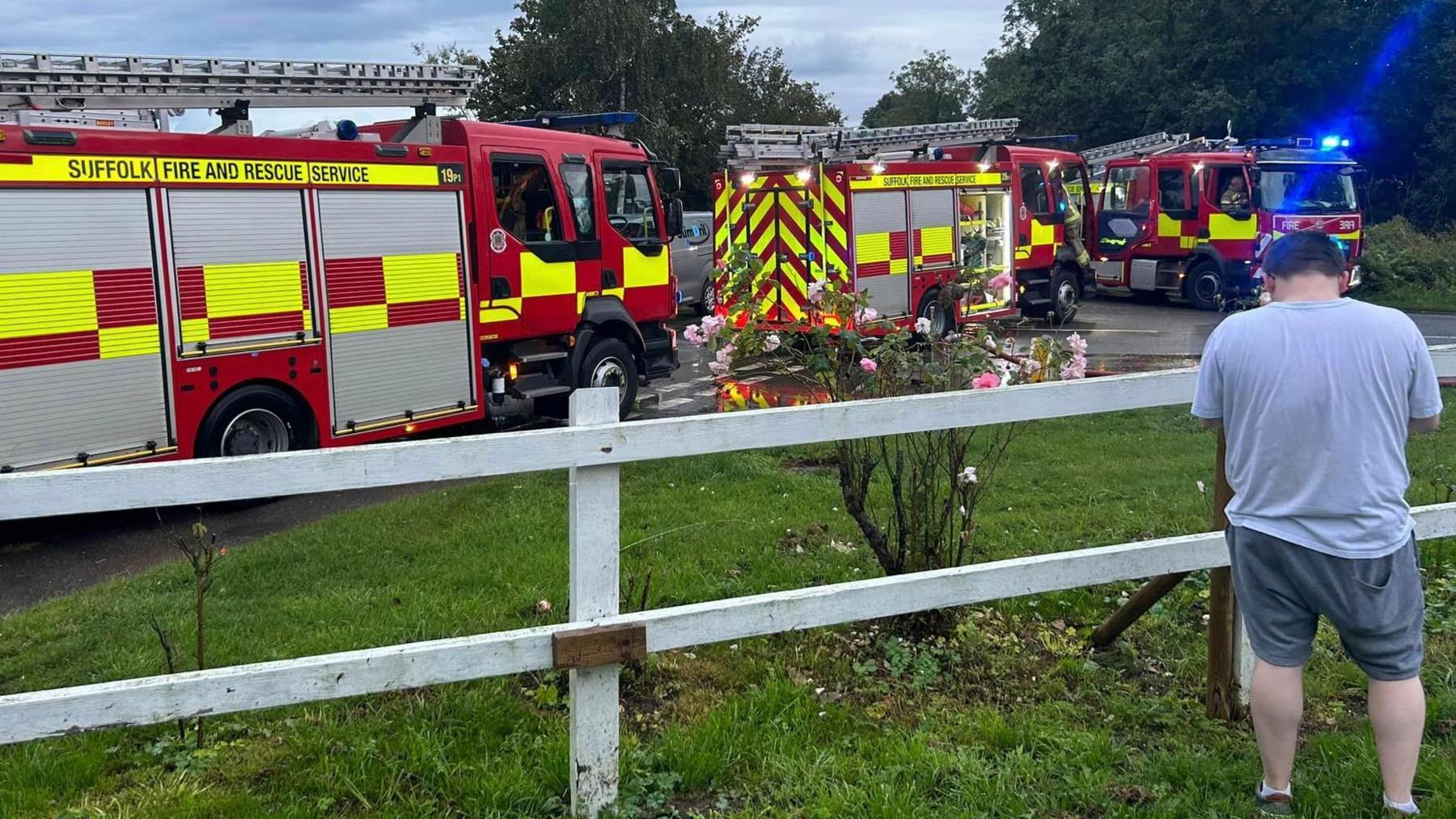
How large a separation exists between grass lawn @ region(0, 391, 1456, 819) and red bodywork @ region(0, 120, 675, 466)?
1.60 metres

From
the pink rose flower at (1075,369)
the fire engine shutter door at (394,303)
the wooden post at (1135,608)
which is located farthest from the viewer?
the fire engine shutter door at (394,303)

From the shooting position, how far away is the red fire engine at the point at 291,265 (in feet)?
21.8

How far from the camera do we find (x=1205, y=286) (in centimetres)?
2134

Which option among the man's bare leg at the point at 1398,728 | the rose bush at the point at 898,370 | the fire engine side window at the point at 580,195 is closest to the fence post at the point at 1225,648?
the man's bare leg at the point at 1398,728

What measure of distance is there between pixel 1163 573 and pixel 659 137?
28.2 m

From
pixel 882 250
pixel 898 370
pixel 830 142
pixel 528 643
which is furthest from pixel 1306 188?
pixel 528 643

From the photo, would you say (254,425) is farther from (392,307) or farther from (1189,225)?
(1189,225)

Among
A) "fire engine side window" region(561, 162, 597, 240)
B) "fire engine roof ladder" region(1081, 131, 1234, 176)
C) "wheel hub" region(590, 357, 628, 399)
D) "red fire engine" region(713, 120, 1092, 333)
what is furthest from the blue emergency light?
"fire engine roof ladder" region(1081, 131, 1234, 176)

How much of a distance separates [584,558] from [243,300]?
17.9 feet

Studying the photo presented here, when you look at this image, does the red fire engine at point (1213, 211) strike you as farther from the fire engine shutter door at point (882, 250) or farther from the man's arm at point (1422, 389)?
the man's arm at point (1422, 389)

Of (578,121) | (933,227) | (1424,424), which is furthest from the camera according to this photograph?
(933,227)

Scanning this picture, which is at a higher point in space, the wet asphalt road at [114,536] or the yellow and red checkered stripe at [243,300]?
the yellow and red checkered stripe at [243,300]

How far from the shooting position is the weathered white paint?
2580mm

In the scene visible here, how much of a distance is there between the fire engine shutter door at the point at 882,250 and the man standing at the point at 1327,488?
11453mm
